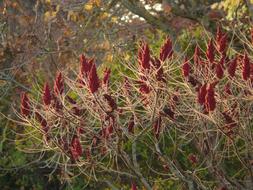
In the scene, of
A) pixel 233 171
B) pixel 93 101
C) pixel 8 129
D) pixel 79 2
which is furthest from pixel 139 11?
pixel 93 101

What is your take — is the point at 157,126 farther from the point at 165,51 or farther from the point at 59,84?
the point at 59,84

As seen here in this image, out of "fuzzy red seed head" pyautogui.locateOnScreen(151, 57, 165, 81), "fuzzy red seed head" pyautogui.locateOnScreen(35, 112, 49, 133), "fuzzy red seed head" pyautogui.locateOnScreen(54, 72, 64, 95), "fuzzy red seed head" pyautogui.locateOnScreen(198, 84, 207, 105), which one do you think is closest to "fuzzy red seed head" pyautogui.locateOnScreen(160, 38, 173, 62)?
"fuzzy red seed head" pyautogui.locateOnScreen(151, 57, 165, 81)

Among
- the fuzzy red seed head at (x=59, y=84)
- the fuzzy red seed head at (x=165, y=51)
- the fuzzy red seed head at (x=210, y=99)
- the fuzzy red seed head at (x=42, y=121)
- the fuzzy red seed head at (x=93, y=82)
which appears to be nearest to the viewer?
the fuzzy red seed head at (x=210, y=99)

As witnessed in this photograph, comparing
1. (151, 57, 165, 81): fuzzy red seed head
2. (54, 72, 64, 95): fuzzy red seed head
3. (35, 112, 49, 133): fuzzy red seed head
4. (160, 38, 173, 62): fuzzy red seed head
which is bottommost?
(35, 112, 49, 133): fuzzy red seed head

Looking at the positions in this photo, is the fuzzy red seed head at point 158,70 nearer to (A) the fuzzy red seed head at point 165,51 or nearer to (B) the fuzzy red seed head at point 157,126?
(A) the fuzzy red seed head at point 165,51

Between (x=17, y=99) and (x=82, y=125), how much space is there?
5489 millimetres

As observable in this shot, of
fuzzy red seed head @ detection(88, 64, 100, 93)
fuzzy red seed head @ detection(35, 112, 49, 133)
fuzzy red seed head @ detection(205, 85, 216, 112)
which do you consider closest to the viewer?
fuzzy red seed head @ detection(205, 85, 216, 112)

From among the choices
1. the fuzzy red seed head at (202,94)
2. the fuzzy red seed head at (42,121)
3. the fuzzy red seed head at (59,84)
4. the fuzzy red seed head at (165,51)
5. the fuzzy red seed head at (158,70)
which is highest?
the fuzzy red seed head at (165,51)

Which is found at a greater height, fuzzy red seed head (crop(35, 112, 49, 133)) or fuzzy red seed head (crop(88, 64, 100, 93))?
fuzzy red seed head (crop(88, 64, 100, 93))

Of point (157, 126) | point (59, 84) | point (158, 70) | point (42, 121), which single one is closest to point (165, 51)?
point (158, 70)

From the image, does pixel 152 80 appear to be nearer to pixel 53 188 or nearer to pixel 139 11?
pixel 139 11

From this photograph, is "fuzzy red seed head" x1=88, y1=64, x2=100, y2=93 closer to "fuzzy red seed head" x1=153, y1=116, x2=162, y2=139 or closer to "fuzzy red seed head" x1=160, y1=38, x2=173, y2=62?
"fuzzy red seed head" x1=160, y1=38, x2=173, y2=62

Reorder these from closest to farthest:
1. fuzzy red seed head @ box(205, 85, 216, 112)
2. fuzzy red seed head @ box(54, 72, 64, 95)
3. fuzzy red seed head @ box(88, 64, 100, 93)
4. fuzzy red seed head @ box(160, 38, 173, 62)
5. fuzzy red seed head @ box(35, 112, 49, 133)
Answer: fuzzy red seed head @ box(205, 85, 216, 112) → fuzzy red seed head @ box(88, 64, 100, 93) → fuzzy red seed head @ box(160, 38, 173, 62) → fuzzy red seed head @ box(54, 72, 64, 95) → fuzzy red seed head @ box(35, 112, 49, 133)

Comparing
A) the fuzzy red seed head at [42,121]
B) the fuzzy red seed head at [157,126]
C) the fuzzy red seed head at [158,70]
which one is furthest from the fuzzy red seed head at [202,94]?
the fuzzy red seed head at [42,121]
